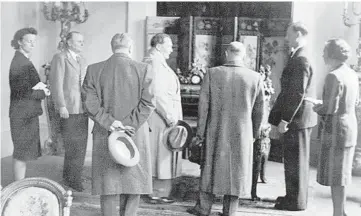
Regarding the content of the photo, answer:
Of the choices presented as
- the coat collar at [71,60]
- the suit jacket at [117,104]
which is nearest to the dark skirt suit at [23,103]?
the coat collar at [71,60]

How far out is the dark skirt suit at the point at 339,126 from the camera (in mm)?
2619

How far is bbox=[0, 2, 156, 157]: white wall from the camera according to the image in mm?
2900

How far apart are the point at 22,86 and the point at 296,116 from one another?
1799mm

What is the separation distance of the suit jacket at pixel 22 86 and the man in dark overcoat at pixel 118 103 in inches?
20.1

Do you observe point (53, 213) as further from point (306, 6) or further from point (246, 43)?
point (246, 43)

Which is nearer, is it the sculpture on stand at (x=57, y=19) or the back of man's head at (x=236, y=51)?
the back of man's head at (x=236, y=51)

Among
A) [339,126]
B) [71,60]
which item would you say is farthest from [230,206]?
[71,60]

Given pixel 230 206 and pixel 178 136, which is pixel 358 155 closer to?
pixel 230 206

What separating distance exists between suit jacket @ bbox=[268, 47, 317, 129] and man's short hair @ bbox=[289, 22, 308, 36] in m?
0.11

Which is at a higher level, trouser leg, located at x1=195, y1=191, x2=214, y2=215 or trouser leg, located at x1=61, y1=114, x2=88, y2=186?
trouser leg, located at x1=61, y1=114, x2=88, y2=186

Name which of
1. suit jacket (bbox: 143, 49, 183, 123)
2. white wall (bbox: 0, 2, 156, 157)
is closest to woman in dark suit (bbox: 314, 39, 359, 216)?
suit jacket (bbox: 143, 49, 183, 123)

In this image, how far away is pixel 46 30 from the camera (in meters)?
3.04

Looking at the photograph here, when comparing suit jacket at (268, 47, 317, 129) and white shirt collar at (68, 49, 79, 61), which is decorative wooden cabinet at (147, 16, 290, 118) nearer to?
suit jacket at (268, 47, 317, 129)

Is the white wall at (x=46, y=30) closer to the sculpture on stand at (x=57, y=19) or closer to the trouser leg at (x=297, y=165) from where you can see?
the sculpture on stand at (x=57, y=19)
